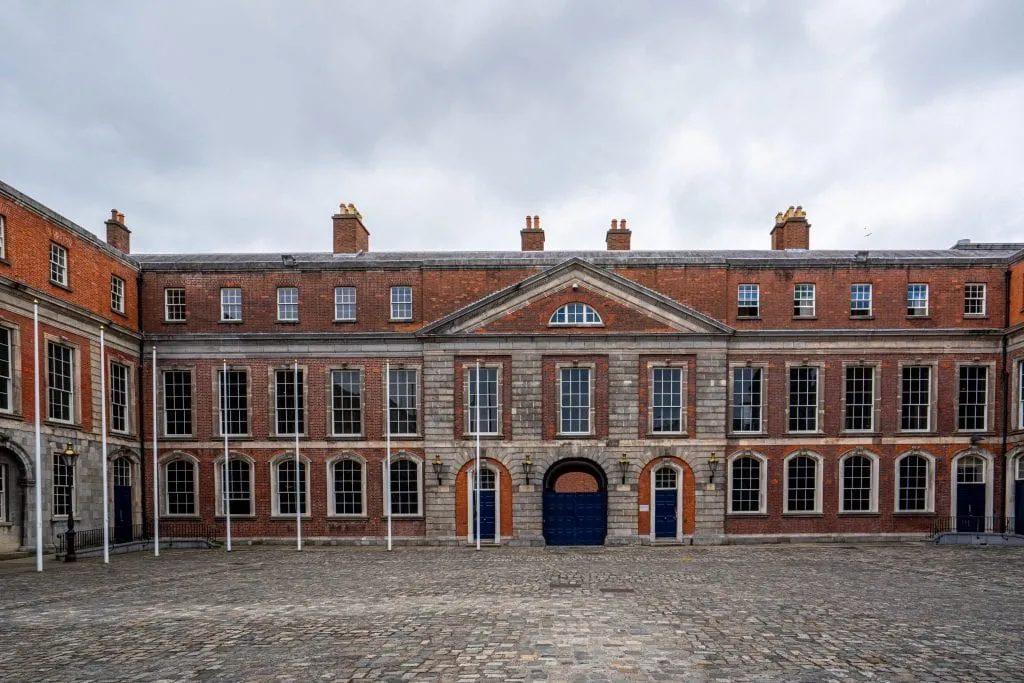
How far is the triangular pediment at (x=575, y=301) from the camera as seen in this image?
2950cm

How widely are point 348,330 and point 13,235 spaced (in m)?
12.4

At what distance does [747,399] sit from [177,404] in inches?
995

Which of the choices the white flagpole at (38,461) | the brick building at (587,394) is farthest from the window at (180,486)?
the white flagpole at (38,461)

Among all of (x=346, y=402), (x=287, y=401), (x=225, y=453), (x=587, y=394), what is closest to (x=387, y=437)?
(x=346, y=402)

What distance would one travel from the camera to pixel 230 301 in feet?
101

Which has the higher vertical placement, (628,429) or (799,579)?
(628,429)

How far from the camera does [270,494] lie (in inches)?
1185

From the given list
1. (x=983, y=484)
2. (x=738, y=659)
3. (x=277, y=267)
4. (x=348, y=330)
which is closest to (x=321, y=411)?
(x=348, y=330)

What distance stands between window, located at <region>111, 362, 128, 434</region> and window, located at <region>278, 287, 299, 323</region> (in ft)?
22.4

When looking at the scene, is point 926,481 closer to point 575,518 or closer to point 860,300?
point 860,300

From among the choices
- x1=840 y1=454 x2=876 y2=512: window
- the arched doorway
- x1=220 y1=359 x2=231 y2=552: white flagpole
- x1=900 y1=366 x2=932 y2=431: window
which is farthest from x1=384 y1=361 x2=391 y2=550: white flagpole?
x1=900 y1=366 x2=932 y2=431: window

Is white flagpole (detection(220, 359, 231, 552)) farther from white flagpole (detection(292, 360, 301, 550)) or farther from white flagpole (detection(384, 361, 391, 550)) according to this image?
white flagpole (detection(384, 361, 391, 550))

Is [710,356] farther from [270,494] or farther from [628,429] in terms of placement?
[270,494]

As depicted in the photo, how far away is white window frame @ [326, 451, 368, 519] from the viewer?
30062 mm
